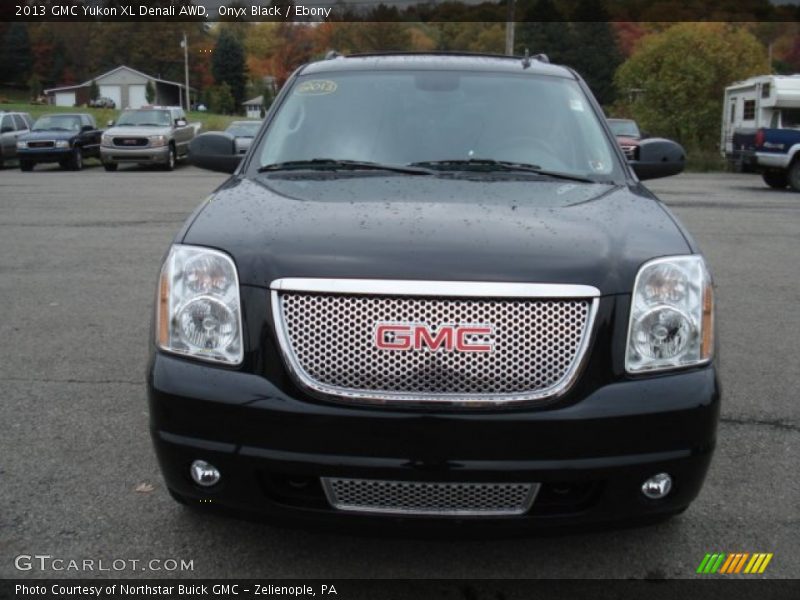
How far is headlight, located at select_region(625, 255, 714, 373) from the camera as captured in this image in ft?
8.57

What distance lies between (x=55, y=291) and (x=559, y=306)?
19.4ft

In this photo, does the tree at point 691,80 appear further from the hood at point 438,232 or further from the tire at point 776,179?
the hood at point 438,232

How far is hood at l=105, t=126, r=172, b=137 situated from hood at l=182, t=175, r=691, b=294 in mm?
22973

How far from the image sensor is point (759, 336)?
6.10 m

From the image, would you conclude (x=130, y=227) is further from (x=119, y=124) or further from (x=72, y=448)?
(x=119, y=124)

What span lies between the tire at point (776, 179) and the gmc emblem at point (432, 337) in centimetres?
2063

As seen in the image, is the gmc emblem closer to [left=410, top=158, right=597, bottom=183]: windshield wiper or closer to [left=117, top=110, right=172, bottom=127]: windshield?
[left=410, top=158, right=597, bottom=183]: windshield wiper

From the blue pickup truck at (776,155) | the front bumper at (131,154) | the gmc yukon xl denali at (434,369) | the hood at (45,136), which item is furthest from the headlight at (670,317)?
the hood at (45,136)

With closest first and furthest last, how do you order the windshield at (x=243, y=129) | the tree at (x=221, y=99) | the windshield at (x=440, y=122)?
the windshield at (x=440, y=122), the windshield at (x=243, y=129), the tree at (x=221, y=99)

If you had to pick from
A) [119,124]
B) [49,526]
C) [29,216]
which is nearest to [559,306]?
[49,526]

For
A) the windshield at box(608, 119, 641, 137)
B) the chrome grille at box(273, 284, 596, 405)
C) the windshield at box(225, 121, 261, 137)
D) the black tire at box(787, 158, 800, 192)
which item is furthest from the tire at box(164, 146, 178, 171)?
the chrome grille at box(273, 284, 596, 405)

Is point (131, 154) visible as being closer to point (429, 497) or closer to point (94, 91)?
point (429, 497)

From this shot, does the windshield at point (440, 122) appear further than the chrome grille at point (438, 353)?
Yes

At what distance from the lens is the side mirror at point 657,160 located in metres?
4.57
